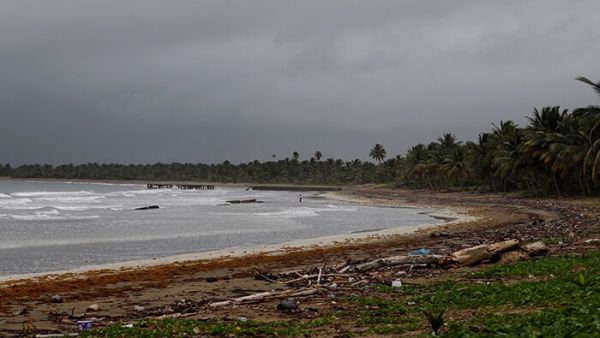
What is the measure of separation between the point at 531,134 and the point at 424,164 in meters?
43.1

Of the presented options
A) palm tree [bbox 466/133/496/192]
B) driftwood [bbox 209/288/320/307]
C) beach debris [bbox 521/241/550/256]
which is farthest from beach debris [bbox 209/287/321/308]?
palm tree [bbox 466/133/496/192]

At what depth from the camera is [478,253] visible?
19469 millimetres

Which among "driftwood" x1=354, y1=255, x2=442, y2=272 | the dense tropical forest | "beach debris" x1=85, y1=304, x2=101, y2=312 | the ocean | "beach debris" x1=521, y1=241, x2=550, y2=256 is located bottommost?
the ocean

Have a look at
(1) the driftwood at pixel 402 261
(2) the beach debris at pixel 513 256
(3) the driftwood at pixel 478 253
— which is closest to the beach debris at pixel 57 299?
(1) the driftwood at pixel 402 261

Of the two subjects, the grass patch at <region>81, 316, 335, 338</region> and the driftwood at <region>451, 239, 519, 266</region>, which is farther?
the driftwood at <region>451, 239, 519, 266</region>

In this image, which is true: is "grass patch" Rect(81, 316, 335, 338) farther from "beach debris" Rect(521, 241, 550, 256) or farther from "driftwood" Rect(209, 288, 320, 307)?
"beach debris" Rect(521, 241, 550, 256)

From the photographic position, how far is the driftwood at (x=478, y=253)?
757 inches

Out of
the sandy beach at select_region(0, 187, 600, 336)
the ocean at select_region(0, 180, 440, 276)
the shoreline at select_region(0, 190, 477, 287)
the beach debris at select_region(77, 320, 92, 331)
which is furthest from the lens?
the ocean at select_region(0, 180, 440, 276)

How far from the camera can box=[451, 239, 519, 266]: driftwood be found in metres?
19.2

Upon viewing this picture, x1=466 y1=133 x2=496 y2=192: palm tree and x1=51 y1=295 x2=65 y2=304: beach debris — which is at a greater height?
x1=466 y1=133 x2=496 y2=192: palm tree

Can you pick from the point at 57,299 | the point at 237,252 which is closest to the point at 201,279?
the point at 57,299

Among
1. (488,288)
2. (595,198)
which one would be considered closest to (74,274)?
(488,288)

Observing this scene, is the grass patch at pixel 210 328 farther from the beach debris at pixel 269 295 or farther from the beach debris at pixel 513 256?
the beach debris at pixel 513 256

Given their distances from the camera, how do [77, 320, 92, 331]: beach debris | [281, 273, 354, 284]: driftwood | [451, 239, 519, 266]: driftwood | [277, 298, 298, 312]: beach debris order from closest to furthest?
1. [77, 320, 92, 331]: beach debris
2. [277, 298, 298, 312]: beach debris
3. [281, 273, 354, 284]: driftwood
4. [451, 239, 519, 266]: driftwood
